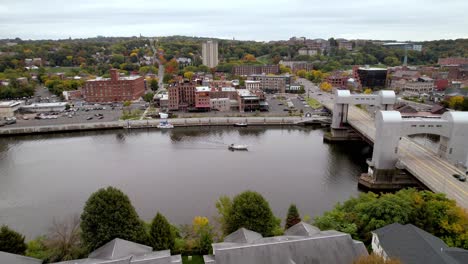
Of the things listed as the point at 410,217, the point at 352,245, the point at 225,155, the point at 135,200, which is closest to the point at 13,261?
the point at 135,200

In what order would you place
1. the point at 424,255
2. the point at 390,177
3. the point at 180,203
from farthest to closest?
the point at 390,177
the point at 180,203
the point at 424,255

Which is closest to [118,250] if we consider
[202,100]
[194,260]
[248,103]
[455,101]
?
[194,260]

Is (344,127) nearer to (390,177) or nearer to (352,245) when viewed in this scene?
(390,177)

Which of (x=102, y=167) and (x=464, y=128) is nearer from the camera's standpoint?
(x=464, y=128)

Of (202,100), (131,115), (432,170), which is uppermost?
(202,100)

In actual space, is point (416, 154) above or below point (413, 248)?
below

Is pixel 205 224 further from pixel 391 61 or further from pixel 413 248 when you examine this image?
pixel 391 61

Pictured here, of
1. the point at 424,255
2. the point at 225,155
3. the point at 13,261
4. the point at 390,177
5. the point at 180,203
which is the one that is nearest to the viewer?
the point at 424,255

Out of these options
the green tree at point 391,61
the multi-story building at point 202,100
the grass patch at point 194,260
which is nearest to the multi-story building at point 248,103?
the multi-story building at point 202,100
